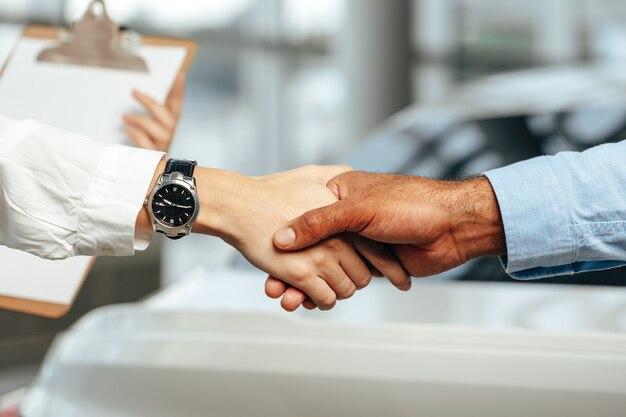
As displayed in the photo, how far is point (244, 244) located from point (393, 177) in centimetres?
25

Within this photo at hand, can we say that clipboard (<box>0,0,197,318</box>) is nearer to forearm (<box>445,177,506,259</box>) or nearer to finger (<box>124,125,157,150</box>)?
finger (<box>124,125,157,150</box>)

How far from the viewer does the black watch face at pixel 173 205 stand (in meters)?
1.18

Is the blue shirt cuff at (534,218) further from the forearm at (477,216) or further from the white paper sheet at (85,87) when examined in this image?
the white paper sheet at (85,87)

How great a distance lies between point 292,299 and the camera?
1279mm

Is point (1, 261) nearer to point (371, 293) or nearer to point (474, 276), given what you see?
point (371, 293)

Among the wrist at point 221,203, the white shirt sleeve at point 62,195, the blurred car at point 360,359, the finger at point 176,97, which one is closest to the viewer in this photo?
the blurred car at point 360,359

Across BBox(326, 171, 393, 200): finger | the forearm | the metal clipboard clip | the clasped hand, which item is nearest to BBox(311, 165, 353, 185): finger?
BBox(326, 171, 393, 200): finger

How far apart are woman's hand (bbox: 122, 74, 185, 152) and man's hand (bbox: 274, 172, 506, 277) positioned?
12.1 inches

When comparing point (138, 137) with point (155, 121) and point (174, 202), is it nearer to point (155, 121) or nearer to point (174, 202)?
point (155, 121)

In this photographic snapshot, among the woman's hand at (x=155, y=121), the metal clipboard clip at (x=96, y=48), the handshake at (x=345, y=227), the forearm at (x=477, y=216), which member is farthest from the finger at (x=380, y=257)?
the metal clipboard clip at (x=96, y=48)

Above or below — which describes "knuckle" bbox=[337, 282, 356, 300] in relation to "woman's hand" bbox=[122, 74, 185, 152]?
below

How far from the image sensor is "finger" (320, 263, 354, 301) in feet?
4.19

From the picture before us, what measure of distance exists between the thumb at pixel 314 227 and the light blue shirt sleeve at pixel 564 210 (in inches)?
8.7

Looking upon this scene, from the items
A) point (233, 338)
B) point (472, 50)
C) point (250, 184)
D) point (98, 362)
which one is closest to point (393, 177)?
point (250, 184)
